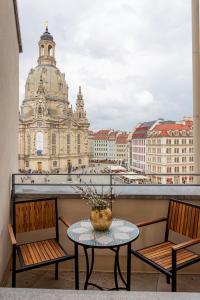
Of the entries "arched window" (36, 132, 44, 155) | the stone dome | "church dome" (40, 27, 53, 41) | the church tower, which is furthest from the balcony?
"church dome" (40, 27, 53, 41)

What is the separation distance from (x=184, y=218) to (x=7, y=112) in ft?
7.04

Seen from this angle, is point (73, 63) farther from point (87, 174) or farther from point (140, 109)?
point (87, 174)

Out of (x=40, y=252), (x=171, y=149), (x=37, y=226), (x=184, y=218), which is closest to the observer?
(x=40, y=252)

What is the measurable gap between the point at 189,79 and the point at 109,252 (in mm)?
2514

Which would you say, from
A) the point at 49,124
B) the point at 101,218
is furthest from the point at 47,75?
the point at 101,218

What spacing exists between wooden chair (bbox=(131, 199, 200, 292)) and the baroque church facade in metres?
1.40

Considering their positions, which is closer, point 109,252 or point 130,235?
point 130,235

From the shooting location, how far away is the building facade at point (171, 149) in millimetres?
3021

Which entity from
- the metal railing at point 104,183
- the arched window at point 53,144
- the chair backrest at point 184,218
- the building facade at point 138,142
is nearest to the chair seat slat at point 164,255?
the chair backrest at point 184,218

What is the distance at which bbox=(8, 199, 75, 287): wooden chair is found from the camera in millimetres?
2066

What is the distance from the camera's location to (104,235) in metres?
2.00

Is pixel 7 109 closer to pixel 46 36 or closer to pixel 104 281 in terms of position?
pixel 46 36

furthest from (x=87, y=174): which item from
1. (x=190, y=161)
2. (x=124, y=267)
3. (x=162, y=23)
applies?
(x=162, y=23)

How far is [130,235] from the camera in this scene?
79.0 inches
